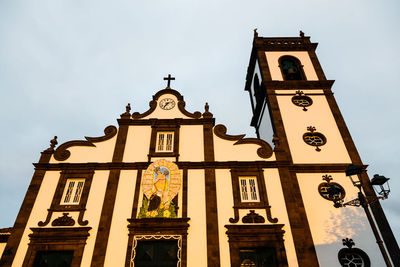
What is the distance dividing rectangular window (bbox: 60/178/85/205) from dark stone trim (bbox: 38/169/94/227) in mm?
195

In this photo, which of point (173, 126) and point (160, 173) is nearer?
point (160, 173)

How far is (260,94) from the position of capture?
74.1 ft

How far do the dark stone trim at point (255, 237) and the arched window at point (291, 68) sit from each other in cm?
1272

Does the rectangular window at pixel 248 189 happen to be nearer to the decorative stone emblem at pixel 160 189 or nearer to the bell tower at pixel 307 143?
the bell tower at pixel 307 143

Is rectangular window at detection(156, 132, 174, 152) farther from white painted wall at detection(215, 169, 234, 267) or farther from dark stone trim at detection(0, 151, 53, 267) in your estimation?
dark stone trim at detection(0, 151, 53, 267)

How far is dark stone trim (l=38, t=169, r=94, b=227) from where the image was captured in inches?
566

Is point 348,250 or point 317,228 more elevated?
point 317,228

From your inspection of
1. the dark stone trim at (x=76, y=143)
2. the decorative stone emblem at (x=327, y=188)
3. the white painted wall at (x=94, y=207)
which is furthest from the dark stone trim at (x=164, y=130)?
the decorative stone emblem at (x=327, y=188)

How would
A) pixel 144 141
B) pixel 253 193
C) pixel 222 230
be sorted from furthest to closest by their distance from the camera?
pixel 144 141 → pixel 253 193 → pixel 222 230

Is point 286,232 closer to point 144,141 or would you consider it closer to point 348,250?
point 348,250

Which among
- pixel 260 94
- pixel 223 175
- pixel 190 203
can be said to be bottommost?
pixel 190 203

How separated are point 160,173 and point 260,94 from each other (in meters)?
11.5

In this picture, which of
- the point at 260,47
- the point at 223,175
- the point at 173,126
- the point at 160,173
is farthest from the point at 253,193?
the point at 260,47

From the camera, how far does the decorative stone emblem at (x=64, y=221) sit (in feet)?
46.3
